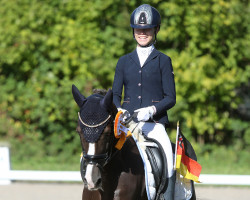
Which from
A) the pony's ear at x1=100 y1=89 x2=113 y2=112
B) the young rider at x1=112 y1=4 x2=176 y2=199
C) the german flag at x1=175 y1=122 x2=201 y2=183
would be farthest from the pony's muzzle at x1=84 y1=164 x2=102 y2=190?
the german flag at x1=175 y1=122 x2=201 y2=183

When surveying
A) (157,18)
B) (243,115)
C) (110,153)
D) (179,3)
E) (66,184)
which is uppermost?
(179,3)

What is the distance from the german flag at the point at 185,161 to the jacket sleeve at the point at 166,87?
0.37 meters

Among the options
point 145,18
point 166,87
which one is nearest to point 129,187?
point 166,87

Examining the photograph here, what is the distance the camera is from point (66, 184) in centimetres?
1205

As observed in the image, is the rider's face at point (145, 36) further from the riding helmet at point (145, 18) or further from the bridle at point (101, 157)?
the bridle at point (101, 157)

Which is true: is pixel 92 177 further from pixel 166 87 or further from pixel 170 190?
pixel 166 87

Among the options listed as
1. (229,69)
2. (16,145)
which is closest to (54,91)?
(16,145)

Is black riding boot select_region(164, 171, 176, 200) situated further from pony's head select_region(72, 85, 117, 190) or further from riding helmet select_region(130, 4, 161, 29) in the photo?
riding helmet select_region(130, 4, 161, 29)

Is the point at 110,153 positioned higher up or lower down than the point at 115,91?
lower down

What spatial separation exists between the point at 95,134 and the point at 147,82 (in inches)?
45.2

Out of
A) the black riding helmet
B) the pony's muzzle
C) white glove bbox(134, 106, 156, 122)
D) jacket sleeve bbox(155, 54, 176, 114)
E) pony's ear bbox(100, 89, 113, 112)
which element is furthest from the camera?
the black riding helmet

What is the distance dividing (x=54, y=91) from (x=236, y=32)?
5.16 metres

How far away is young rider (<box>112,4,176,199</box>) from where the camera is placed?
4.93 metres

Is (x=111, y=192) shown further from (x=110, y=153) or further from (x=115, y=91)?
(x=115, y=91)
